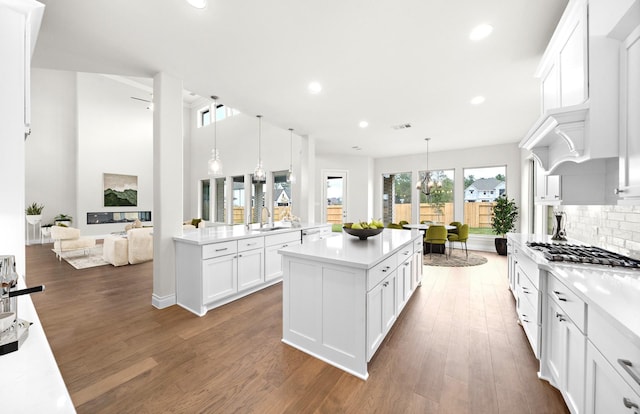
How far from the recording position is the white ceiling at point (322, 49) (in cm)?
201

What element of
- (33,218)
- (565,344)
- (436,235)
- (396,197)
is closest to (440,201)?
(396,197)

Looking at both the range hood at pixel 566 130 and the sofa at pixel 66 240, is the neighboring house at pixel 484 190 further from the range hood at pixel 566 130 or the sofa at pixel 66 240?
the sofa at pixel 66 240

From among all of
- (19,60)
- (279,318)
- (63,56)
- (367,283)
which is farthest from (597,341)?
(63,56)

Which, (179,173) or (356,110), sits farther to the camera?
(356,110)

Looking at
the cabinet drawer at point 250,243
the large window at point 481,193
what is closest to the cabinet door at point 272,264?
the cabinet drawer at point 250,243

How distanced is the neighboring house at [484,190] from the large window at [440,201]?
443mm

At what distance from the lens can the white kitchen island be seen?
6.00ft

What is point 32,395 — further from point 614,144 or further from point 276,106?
point 276,106

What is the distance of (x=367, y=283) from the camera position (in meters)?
1.80

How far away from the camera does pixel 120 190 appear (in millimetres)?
8867

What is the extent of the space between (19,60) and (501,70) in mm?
3997

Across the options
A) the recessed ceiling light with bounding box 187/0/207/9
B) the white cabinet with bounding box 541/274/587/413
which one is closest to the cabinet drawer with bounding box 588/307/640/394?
the white cabinet with bounding box 541/274/587/413

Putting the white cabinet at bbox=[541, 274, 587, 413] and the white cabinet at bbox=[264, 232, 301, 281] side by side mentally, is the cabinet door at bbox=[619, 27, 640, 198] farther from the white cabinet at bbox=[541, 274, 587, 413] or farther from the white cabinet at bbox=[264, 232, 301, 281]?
the white cabinet at bbox=[264, 232, 301, 281]

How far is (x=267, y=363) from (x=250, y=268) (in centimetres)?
153
